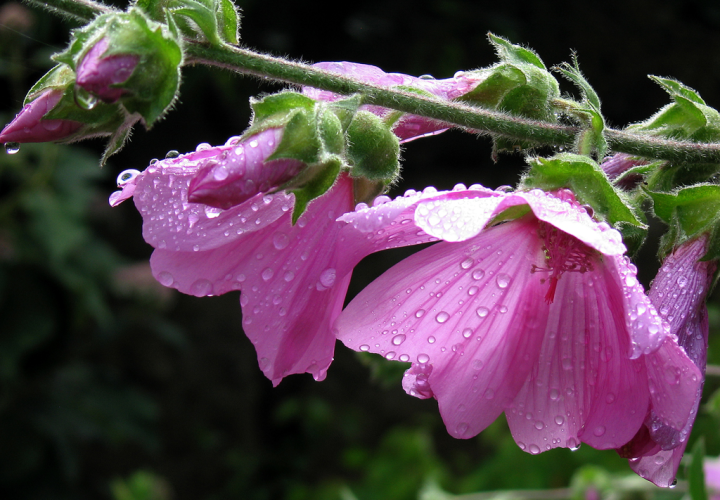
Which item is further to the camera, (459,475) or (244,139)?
(459,475)

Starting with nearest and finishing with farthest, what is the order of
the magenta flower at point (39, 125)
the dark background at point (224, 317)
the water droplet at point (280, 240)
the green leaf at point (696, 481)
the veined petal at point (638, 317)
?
the veined petal at point (638, 317) → the magenta flower at point (39, 125) → the water droplet at point (280, 240) → the green leaf at point (696, 481) → the dark background at point (224, 317)

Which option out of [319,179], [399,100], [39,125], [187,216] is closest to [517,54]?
[399,100]

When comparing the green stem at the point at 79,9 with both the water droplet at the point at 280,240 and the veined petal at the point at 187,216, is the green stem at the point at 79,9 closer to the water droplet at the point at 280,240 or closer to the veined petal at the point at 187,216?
the veined petal at the point at 187,216

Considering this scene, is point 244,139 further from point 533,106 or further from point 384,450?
point 384,450

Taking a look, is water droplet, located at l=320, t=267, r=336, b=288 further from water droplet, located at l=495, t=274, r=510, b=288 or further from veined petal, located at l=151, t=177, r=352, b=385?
water droplet, located at l=495, t=274, r=510, b=288

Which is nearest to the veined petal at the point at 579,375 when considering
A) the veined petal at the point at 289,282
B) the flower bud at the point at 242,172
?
the veined petal at the point at 289,282

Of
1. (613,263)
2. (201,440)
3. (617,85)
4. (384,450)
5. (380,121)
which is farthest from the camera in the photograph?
(201,440)

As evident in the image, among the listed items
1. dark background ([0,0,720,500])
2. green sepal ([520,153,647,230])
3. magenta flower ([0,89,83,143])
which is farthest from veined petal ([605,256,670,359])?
dark background ([0,0,720,500])

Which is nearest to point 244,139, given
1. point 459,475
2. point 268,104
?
point 268,104

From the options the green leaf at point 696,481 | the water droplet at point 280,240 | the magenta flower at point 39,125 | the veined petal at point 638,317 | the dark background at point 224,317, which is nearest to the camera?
the veined petal at point 638,317
